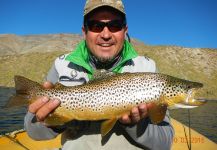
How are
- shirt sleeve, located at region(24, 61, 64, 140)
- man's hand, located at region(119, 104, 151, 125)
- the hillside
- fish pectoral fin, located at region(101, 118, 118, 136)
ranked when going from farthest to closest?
the hillside → shirt sleeve, located at region(24, 61, 64, 140) → fish pectoral fin, located at region(101, 118, 118, 136) → man's hand, located at region(119, 104, 151, 125)

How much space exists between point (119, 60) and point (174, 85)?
3.27 feet

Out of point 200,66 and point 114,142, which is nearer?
point 114,142

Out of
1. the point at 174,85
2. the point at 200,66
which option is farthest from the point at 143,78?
the point at 200,66

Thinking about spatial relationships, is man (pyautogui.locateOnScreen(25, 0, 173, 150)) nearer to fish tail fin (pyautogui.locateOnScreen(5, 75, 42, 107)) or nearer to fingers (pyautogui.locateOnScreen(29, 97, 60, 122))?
fingers (pyautogui.locateOnScreen(29, 97, 60, 122))

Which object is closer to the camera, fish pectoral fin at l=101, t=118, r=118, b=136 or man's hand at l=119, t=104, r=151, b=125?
man's hand at l=119, t=104, r=151, b=125

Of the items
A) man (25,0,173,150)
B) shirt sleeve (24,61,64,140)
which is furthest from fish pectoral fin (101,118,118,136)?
shirt sleeve (24,61,64,140)

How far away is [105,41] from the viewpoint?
452cm

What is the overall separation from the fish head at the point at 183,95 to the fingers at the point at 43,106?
1.44 m

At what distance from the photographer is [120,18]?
470 centimetres

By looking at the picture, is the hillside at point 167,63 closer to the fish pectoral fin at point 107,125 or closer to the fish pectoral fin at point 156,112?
the fish pectoral fin at point 156,112

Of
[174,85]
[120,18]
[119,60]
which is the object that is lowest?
[174,85]

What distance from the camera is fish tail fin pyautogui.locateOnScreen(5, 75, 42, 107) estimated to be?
157 inches

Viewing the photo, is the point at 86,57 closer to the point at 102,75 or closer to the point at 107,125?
the point at 102,75

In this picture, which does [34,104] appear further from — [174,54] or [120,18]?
[174,54]
